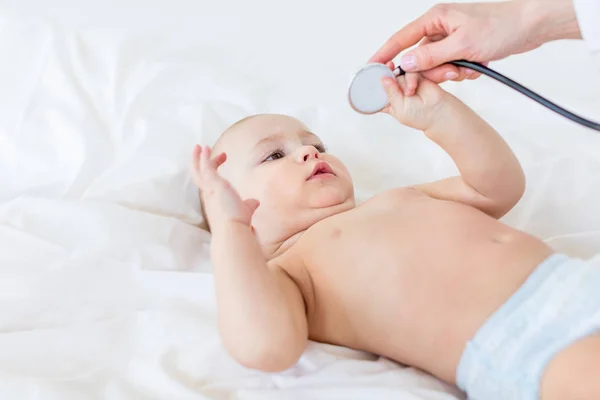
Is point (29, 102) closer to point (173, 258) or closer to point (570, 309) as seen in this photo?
point (173, 258)

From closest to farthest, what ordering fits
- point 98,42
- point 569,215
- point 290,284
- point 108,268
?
point 290,284, point 108,268, point 569,215, point 98,42

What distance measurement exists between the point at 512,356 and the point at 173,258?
63 centimetres

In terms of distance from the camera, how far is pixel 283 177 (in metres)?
1.32

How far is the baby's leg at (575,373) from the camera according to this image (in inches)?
35.5

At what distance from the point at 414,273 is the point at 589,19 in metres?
0.48

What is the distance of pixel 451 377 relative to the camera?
1.06 m

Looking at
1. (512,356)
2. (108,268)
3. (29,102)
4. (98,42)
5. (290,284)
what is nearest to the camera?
(512,356)

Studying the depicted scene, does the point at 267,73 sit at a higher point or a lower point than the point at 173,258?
higher

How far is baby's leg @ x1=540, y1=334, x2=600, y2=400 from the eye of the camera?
0.90m

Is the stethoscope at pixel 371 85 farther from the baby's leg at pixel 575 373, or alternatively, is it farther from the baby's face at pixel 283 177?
the baby's leg at pixel 575 373

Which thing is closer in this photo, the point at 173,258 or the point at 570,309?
the point at 570,309

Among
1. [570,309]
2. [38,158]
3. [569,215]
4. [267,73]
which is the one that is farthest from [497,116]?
[38,158]

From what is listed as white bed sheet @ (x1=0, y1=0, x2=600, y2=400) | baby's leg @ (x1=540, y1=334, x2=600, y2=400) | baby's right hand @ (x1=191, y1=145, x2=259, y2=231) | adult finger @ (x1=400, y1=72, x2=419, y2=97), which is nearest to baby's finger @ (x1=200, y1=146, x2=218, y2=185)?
baby's right hand @ (x1=191, y1=145, x2=259, y2=231)

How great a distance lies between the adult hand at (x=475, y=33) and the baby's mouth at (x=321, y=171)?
0.71ft
